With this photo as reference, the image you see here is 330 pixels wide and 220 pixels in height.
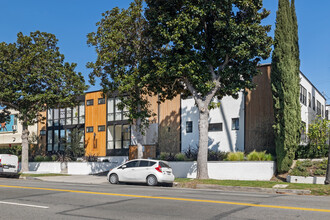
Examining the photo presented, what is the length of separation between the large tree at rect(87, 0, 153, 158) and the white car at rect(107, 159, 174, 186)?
449 cm

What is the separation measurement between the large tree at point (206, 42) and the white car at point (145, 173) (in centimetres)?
263

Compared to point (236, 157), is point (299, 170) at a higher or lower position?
lower

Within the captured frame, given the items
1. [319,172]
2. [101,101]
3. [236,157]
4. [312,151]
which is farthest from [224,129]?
[101,101]

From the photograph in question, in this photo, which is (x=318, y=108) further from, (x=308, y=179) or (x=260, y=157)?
(x=308, y=179)

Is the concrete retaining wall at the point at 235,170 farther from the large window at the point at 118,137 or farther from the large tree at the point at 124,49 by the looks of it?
the large window at the point at 118,137

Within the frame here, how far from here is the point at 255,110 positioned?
1137 inches

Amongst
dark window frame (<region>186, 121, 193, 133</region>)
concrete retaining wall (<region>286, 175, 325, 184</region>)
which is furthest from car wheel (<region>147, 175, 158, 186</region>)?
dark window frame (<region>186, 121, 193, 133</region>)

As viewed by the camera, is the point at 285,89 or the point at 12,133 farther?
the point at 12,133

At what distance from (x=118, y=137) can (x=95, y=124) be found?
10.4 ft

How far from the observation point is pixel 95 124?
40750mm

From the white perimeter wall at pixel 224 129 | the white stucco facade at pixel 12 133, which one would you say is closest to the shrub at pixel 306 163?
the white perimeter wall at pixel 224 129

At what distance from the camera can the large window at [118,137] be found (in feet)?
125

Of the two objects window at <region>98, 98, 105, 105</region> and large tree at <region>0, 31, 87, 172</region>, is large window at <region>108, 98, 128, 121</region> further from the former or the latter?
large tree at <region>0, 31, 87, 172</region>

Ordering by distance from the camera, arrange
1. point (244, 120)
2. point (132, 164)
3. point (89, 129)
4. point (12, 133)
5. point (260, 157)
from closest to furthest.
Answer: point (132, 164), point (260, 157), point (244, 120), point (89, 129), point (12, 133)
